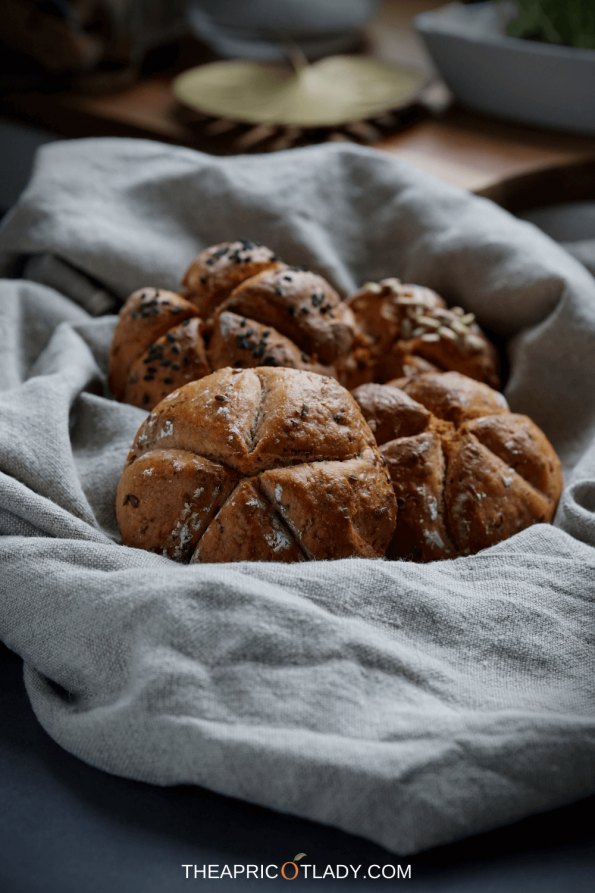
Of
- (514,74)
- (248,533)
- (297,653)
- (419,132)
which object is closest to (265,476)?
(248,533)

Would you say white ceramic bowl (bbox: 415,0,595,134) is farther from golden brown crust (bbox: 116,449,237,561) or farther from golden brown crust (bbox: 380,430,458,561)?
golden brown crust (bbox: 116,449,237,561)

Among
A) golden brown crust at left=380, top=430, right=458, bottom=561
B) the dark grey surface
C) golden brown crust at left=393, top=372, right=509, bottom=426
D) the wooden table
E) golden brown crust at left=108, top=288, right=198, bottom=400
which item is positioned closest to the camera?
the dark grey surface

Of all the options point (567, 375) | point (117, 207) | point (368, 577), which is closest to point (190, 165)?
point (117, 207)

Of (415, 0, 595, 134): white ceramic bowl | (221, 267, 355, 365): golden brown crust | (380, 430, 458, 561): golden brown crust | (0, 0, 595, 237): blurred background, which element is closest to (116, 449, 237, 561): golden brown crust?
(380, 430, 458, 561): golden brown crust

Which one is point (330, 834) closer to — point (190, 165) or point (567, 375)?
point (567, 375)

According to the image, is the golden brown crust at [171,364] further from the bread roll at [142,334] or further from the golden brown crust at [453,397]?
the golden brown crust at [453,397]

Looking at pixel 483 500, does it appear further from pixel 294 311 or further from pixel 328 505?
pixel 294 311
